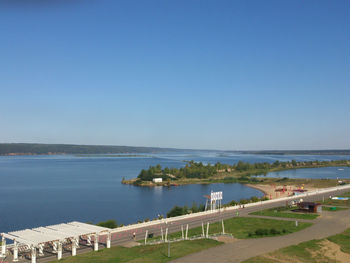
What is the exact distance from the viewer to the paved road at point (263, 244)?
101 ft

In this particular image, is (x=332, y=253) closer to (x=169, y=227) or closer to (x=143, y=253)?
(x=143, y=253)

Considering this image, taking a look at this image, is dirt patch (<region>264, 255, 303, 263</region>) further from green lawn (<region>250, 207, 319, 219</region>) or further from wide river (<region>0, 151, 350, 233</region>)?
wide river (<region>0, 151, 350, 233</region>)

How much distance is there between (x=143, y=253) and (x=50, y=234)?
10661 millimetres

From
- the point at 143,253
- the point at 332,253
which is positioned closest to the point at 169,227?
the point at 143,253

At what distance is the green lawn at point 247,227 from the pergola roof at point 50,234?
934 centimetres

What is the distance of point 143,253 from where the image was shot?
107 feet

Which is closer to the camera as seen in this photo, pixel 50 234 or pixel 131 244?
pixel 50 234

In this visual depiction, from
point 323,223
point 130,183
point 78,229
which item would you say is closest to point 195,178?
point 130,183

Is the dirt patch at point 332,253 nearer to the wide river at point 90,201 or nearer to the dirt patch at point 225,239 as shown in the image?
the dirt patch at point 225,239

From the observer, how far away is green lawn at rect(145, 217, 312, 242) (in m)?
43.3

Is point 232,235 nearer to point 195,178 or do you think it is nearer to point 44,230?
point 44,230

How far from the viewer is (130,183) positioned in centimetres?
14612

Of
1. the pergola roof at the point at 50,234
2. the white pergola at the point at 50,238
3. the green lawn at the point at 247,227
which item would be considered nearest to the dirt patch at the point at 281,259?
the green lawn at the point at 247,227

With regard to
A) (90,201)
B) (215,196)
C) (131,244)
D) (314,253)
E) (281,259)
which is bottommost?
(90,201)
